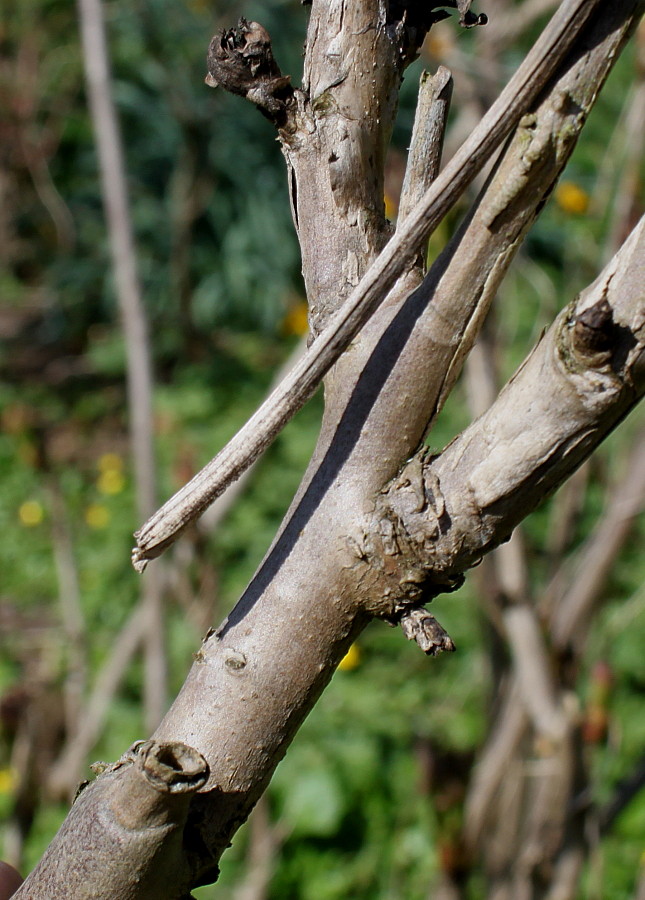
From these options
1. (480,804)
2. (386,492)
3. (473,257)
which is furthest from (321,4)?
(480,804)

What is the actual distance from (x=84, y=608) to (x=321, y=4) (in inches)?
100

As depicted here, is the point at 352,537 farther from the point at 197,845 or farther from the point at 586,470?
the point at 586,470

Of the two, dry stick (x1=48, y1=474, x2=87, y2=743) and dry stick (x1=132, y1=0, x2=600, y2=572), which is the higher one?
dry stick (x1=48, y1=474, x2=87, y2=743)

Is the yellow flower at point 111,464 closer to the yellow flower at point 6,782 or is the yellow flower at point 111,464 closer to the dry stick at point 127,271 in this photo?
the yellow flower at point 6,782

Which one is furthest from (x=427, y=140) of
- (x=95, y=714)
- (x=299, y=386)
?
(x=95, y=714)

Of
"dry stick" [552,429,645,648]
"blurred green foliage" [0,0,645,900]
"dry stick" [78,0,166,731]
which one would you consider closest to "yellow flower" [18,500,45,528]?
"blurred green foliage" [0,0,645,900]

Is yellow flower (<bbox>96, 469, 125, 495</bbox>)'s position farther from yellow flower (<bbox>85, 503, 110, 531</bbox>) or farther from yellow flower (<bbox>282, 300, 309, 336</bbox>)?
yellow flower (<bbox>282, 300, 309, 336</bbox>)

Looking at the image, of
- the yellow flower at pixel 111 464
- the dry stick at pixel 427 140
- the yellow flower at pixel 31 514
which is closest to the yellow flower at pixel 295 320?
the yellow flower at pixel 111 464

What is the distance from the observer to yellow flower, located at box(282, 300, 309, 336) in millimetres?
3877

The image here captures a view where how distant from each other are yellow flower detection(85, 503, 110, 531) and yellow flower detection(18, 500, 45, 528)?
17 cm

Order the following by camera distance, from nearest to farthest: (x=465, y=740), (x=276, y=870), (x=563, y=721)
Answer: (x=563, y=721) < (x=276, y=870) < (x=465, y=740)

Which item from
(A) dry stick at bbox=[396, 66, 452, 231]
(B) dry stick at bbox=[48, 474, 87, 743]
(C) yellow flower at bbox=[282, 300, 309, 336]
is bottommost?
(A) dry stick at bbox=[396, 66, 452, 231]

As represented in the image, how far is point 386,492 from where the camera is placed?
60cm

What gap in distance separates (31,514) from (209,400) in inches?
32.1
